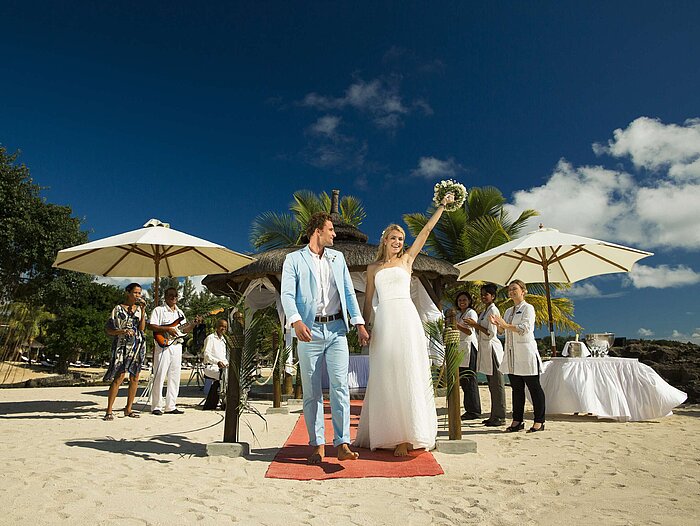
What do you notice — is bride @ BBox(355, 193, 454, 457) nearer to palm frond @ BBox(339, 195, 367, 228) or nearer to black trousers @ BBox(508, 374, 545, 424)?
black trousers @ BBox(508, 374, 545, 424)

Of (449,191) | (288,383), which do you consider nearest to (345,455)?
(449,191)

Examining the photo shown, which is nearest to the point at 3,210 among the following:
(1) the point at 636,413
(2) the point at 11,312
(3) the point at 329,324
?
(2) the point at 11,312

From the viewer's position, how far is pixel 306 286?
157 inches

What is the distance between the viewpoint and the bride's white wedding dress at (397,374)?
4.16 meters

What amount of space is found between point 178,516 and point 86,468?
1.56m

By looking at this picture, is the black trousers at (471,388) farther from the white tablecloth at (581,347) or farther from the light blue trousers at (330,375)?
the light blue trousers at (330,375)

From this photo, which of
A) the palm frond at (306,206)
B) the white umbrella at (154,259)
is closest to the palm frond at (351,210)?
the palm frond at (306,206)

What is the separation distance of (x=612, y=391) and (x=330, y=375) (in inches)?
191

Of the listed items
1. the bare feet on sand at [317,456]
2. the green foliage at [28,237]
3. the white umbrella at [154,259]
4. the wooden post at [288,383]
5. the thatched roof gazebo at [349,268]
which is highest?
the green foliage at [28,237]

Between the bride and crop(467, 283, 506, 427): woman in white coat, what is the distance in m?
2.36

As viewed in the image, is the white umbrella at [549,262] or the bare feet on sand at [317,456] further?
the white umbrella at [549,262]

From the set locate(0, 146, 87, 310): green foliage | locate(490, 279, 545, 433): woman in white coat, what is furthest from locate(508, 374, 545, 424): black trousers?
locate(0, 146, 87, 310): green foliage

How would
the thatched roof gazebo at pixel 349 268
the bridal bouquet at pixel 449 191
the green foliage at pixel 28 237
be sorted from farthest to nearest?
the green foliage at pixel 28 237 < the thatched roof gazebo at pixel 349 268 < the bridal bouquet at pixel 449 191

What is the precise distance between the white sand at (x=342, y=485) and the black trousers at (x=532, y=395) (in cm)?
35
